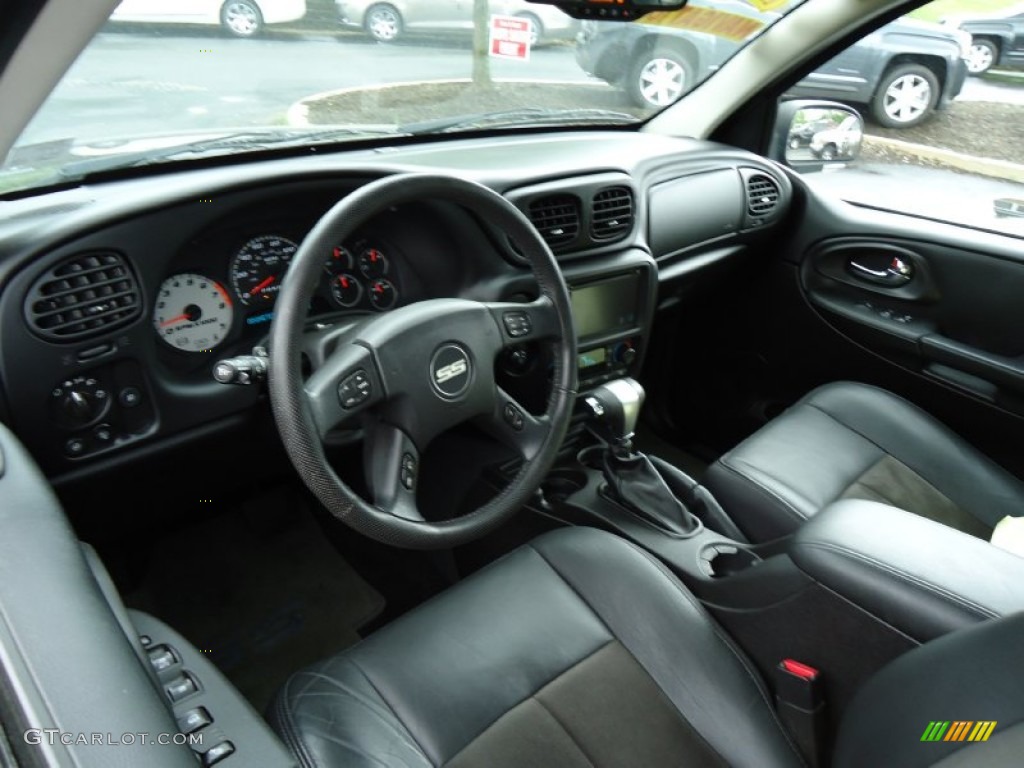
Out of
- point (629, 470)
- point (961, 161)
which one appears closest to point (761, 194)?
point (961, 161)

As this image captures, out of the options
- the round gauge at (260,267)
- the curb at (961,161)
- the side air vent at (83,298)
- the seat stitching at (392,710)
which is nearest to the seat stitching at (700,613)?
the seat stitching at (392,710)

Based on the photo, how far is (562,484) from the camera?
181 cm

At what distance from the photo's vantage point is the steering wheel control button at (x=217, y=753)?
2.90 ft

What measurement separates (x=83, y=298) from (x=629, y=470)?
104cm

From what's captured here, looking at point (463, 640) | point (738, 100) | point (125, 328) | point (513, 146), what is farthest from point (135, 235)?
point (738, 100)

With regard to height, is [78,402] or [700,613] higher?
[78,402]

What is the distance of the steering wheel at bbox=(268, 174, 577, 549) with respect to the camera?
1.10 m

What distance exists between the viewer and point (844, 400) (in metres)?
2.02

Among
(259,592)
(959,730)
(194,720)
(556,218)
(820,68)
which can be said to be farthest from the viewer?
(820,68)

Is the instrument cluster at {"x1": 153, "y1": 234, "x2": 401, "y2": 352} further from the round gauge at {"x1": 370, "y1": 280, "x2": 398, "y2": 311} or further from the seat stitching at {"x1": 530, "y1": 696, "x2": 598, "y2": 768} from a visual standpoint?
the seat stitching at {"x1": 530, "y1": 696, "x2": 598, "y2": 768}

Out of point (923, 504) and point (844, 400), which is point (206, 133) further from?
point (923, 504)

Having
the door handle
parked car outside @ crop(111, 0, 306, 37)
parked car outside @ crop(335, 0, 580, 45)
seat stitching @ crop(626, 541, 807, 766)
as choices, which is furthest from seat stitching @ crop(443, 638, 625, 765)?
the door handle

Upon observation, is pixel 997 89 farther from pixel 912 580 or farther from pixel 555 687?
pixel 555 687

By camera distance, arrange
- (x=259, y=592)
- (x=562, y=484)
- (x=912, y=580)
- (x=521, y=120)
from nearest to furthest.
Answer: (x=912, y=580) → (x=562, y=484) → (x=259, y=592) → (x=521, y=120)
